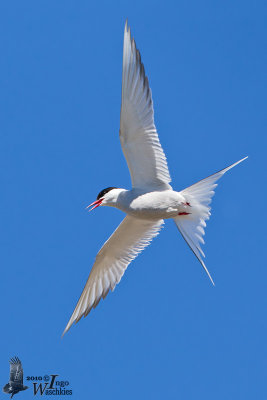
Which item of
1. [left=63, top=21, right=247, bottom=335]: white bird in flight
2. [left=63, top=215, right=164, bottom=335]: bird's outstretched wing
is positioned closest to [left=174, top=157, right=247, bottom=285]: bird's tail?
[left=63, top=21, right=247, bottom=335]: white bird in flight

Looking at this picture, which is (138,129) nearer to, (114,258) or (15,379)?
(114,258)

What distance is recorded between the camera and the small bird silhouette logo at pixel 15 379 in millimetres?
8953

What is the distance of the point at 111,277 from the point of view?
9133mm

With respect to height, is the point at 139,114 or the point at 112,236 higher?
the point at 139,114

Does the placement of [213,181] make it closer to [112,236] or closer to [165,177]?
[165,177]

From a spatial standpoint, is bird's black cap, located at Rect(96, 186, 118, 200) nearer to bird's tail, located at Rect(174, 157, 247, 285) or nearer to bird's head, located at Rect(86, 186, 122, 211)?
bird's head, located at Rect(86, 186, 122, 211)

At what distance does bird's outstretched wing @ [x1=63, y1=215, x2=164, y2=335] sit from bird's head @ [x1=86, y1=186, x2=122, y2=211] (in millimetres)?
590

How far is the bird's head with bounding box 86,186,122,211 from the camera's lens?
27.1 feet

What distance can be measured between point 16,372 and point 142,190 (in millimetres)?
3182

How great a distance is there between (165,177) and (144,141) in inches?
22.8

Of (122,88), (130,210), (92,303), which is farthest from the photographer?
(92,303)

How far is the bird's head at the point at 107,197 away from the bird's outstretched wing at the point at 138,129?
10.2 inches

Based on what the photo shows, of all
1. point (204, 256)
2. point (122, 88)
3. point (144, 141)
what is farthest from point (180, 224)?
point (122, 88)

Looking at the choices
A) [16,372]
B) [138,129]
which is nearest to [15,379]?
[16,372]
